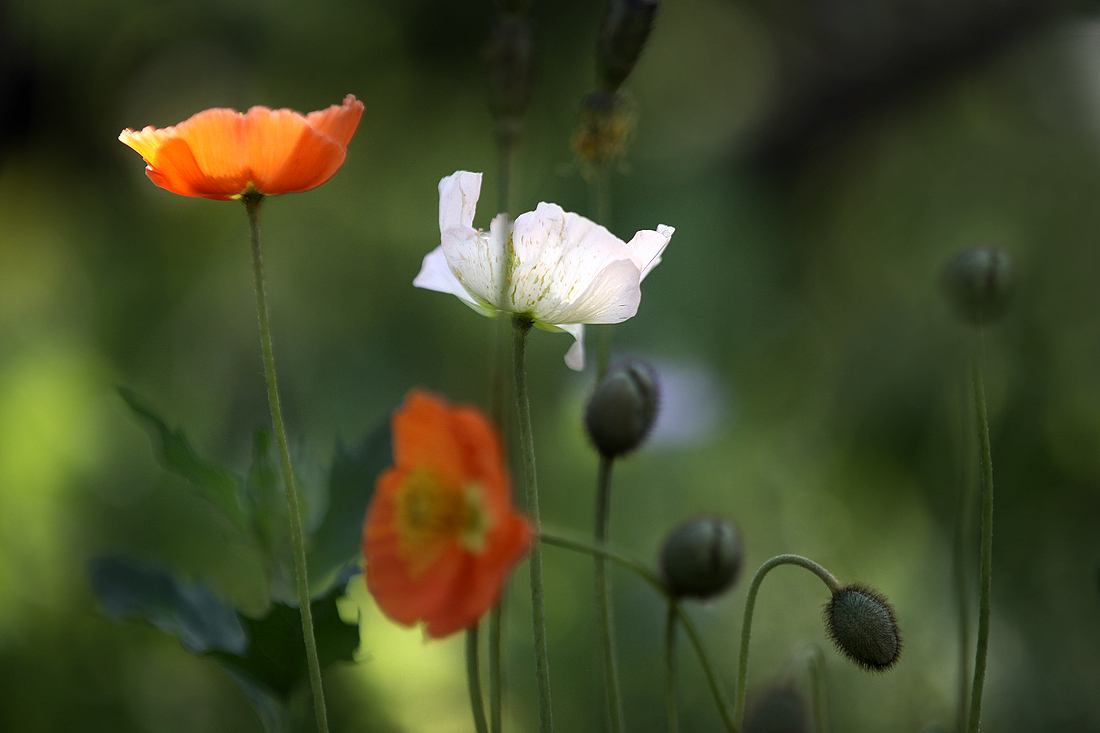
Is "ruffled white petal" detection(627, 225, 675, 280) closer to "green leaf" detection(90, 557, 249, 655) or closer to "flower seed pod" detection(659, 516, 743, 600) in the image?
"flower seed pod" detection(659, 516, 743, 600)

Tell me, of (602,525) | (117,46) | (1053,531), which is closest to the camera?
(602,525)

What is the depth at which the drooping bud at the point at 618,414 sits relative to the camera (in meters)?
0.38

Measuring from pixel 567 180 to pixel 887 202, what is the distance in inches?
23.7

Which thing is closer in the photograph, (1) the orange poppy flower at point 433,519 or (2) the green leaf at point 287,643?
(1) the orange poppy flower at point 433,519

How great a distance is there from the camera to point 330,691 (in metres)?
0.81

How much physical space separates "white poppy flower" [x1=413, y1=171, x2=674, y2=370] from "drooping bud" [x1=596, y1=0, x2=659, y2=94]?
9cm

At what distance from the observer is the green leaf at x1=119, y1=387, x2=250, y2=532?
1.22ft

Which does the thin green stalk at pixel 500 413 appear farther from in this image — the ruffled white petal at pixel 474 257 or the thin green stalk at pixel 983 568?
the thin green stalk at pixel 983 568

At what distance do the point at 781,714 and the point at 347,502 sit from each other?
0.71 feet

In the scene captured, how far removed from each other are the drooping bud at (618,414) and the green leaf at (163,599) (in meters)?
0.19

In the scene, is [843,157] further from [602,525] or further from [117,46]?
[602,525]

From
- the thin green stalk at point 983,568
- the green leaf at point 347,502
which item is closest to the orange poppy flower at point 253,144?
the green leaf at point 347,502

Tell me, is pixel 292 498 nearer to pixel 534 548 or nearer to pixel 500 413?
pixel 534 548

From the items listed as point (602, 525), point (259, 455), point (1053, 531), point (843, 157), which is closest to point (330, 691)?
point (259, 455)
